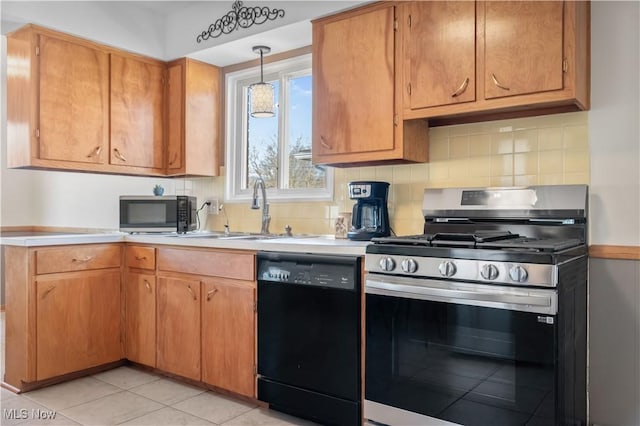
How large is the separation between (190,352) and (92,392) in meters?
0.58

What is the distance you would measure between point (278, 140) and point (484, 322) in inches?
84.0

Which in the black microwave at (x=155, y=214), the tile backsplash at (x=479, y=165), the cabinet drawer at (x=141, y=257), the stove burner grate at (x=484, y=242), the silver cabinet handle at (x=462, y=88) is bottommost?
the cabinet drawer at (x=141, y=257)

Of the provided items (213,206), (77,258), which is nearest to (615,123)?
(213,206)

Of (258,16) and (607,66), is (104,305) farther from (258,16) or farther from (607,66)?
(607,66)

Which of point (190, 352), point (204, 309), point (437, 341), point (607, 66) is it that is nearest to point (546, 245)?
point (437, 341)

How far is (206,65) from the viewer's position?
3.62 m

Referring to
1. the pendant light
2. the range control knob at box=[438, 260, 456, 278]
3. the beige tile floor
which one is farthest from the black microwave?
the range control knob at box=[438, 260, 456, 278]

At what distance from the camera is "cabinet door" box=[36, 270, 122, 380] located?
2.79 meters

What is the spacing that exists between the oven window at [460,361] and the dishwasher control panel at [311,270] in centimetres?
20

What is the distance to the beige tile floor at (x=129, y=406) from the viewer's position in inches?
94.2

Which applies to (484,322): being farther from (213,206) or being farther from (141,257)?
(213,206)

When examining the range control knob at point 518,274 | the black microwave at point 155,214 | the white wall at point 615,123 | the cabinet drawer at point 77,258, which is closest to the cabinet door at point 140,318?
the cabinet drawer at point 77,258

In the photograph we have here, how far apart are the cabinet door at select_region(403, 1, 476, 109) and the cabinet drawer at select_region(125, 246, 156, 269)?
1765 mm

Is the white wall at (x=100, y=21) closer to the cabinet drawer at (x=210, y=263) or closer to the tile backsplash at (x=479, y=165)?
the cabinet drawer at (x=210, y=263)
